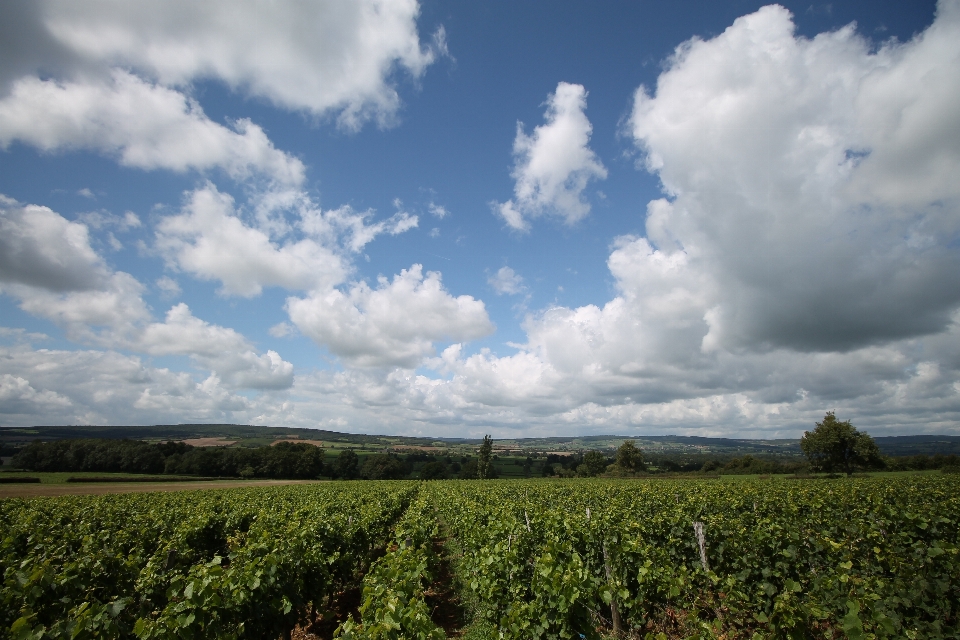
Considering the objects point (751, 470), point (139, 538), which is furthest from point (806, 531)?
point (751, 470)

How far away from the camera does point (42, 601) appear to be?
682cm

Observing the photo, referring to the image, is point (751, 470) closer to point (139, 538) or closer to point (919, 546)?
point (919, 546)

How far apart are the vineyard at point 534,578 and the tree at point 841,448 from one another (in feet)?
168

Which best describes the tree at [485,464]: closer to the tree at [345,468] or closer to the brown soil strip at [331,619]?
the tree at [345,468]

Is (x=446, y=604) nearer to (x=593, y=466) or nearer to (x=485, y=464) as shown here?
(x=485, y=464)

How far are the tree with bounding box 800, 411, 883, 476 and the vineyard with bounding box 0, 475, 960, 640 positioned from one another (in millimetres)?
51312

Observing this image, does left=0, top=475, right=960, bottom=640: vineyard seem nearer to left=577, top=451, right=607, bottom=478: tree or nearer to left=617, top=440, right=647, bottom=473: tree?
left=617, top=440, right=647, bottom=473: tree

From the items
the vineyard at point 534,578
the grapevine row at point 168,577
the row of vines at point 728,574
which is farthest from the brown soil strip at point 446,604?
the grapevine row at point 168,577

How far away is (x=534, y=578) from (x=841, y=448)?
218 feet

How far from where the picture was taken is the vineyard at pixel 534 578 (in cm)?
548

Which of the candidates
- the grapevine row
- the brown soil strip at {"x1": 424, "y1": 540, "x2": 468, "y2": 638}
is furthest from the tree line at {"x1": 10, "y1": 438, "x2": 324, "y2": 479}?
the brown soil strip at {"x1": 424, "y1": 540, "x2": 468, "y2": 638}

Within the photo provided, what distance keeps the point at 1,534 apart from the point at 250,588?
11323mm

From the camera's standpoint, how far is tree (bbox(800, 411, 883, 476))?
52.1m

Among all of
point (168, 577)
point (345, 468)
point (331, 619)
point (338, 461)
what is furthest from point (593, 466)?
point (168, 577)
